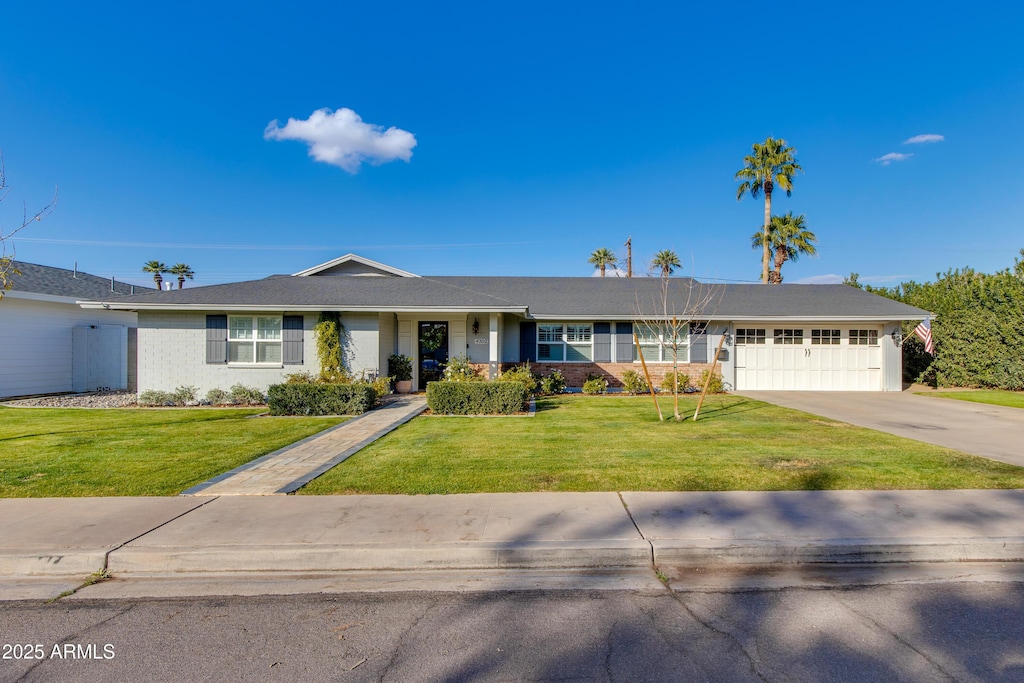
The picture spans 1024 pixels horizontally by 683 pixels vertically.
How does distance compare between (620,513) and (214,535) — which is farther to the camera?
(620,513)

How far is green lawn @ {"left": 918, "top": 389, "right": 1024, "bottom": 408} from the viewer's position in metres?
13.8

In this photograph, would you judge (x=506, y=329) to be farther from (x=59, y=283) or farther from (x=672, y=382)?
(x=59, y=283)

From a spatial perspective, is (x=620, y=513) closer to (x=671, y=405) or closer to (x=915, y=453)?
(x=915, y=453)

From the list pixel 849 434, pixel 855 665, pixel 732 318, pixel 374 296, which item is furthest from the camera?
pixel 732 318

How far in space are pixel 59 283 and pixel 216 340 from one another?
8.15 metres

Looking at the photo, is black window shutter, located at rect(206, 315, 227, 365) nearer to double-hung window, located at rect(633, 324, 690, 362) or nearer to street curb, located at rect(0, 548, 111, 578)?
street curb, located at rect(0, 548, 111, 578)

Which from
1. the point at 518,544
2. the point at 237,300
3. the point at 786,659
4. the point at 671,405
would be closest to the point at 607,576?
the point at 518,544

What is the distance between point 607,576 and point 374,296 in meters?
12.1

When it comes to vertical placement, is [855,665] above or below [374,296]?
below

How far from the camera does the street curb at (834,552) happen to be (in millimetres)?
4066

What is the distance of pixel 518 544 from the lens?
4.15 metres

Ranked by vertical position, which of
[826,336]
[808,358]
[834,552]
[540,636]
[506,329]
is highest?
[506,329]

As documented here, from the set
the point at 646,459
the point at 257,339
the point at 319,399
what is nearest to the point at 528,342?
the point at 319,399

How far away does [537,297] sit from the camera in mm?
18766
